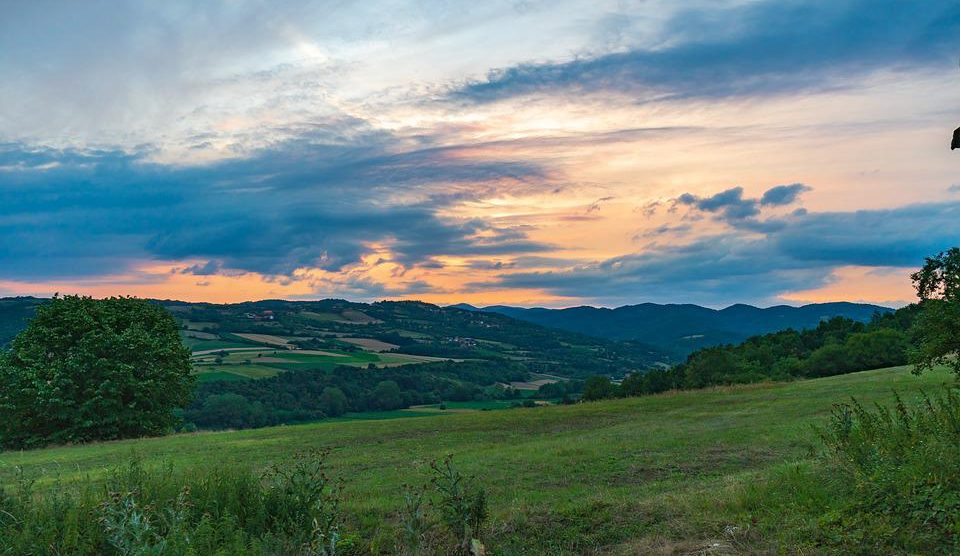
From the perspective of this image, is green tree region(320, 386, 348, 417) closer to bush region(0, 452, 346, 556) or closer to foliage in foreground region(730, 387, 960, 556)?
bush region(0, 452, 346, 556)

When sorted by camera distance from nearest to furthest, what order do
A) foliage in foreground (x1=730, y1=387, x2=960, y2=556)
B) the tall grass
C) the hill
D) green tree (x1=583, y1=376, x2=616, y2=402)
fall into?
the tall grass < foliage in foreground (x1=730, y1=387, x2=960, y2=556) < green tree (x1=583, y1=376, x2=616, y2=402) < the hill

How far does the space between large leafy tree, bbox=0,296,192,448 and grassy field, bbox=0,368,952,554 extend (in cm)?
452

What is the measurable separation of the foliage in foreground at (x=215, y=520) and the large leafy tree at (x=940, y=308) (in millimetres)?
13888

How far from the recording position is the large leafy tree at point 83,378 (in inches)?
1666

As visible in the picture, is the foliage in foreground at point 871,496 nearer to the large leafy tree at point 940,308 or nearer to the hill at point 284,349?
the large leafy tree at point 940,308

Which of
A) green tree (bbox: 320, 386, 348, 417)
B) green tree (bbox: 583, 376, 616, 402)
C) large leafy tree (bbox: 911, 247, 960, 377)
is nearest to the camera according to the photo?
large leafy tree (bbox: 911, 247, 960, 377)

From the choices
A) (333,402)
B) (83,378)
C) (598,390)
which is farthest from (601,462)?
(333,402)

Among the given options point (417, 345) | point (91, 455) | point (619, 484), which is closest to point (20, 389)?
point (91, 455)

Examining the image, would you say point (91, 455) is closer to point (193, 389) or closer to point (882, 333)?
point (193, 389)

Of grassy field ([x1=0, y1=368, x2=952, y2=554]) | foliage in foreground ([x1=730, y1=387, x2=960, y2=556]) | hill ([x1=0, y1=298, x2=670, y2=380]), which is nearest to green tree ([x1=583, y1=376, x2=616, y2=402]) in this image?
grassy field ([x1=0, y1=368, x2=952, y2=554])

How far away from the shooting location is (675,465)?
18219 millimetres

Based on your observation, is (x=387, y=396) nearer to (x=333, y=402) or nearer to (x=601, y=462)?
(x=333, y=402)

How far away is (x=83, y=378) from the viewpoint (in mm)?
43188

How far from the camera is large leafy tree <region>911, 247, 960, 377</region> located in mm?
17297
